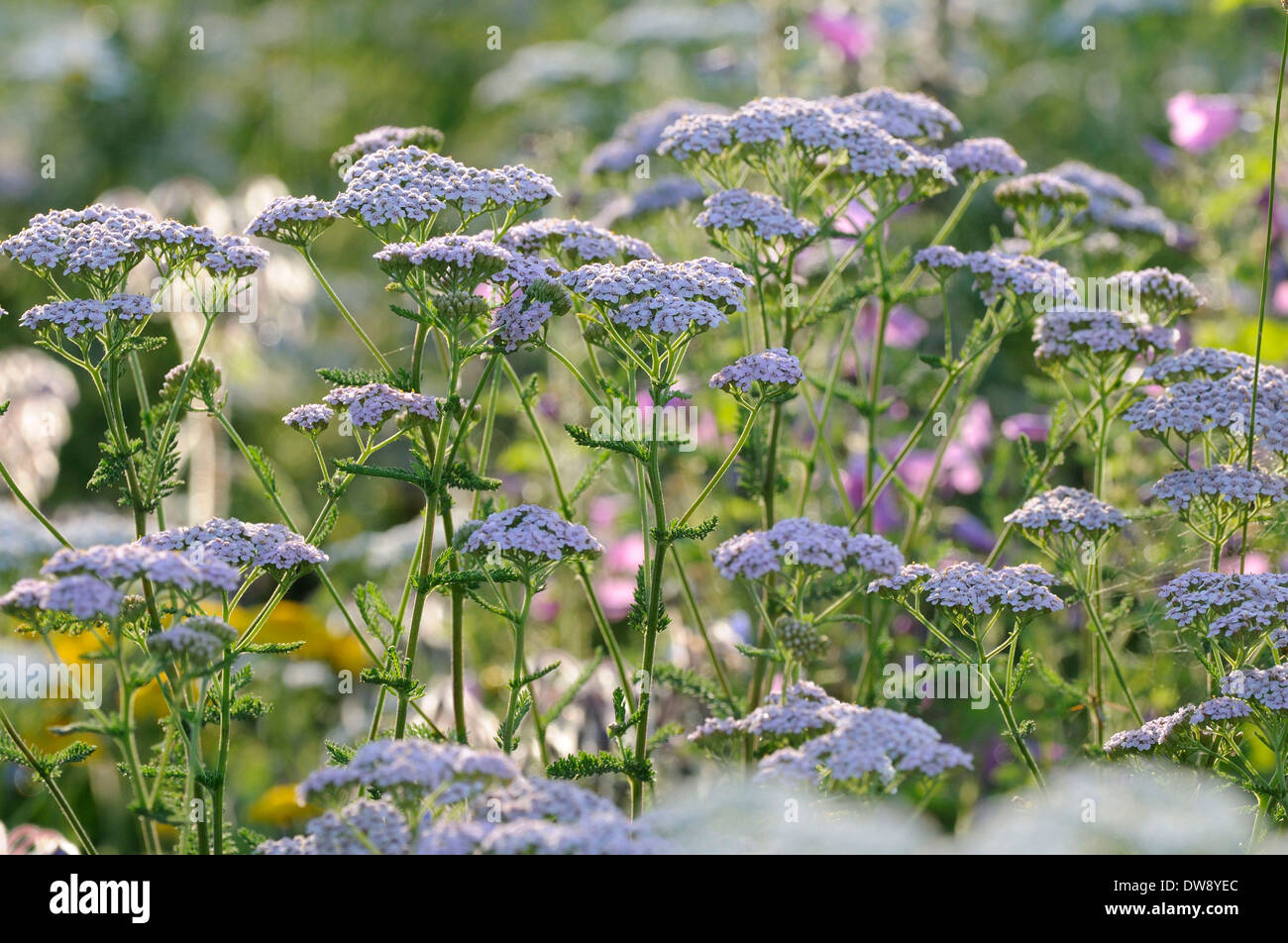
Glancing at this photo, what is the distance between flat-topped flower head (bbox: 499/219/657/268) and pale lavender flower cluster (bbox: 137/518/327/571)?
2.76 ft

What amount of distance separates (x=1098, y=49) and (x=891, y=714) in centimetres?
845

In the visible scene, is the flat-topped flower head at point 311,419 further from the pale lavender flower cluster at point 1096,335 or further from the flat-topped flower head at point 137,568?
the pale lavender flower cluster at point 1096,335

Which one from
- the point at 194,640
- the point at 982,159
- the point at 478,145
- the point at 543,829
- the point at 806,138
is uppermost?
the point at 478,145

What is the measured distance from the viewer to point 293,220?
9.00ft

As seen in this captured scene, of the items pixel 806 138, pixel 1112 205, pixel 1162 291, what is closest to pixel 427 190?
pixel 806 138

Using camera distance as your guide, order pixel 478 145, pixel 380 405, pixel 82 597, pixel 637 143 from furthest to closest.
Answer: pixel 478 145 < pixel 637 143 < pixel 380 405 < pixel 82 597

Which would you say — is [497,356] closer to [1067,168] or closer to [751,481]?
[751,481]

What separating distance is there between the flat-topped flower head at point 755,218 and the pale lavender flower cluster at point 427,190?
398 mm

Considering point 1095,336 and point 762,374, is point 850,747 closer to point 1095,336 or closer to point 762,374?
point 762,374

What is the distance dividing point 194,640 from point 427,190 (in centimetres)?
104

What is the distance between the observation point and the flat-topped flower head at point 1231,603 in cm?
262

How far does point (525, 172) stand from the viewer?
2764 mm

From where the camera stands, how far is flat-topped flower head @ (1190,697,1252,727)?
253 cm

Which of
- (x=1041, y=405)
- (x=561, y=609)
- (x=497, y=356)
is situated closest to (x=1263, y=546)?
(x=497, y=356)
